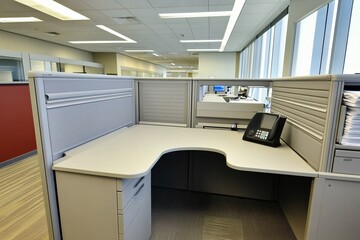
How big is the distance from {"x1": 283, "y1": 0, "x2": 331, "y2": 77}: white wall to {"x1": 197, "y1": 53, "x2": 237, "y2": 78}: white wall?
5.57m

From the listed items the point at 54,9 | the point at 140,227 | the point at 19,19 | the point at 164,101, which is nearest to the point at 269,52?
the point at 164,101

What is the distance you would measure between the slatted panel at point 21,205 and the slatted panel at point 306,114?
6.74ft

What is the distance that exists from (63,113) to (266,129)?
149 cm

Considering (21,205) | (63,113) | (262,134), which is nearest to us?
(63,113)

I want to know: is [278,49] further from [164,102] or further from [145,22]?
[164,102]

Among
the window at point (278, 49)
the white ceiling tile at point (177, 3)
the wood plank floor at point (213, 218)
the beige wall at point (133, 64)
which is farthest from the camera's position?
the beige wall at point (133, 64)

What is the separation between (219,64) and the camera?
9406mm

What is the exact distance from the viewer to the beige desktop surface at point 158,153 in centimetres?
115

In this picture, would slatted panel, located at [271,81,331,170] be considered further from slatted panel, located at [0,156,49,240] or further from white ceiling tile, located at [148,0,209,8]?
white ceiling tile, located at [148,0,209,8]

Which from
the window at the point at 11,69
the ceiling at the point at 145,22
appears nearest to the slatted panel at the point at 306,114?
the ceiling at the point at 145,22

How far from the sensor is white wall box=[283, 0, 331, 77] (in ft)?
9.61

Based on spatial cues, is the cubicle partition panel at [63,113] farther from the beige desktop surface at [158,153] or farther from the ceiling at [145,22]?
the ceiling at [145,22]

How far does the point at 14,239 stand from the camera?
163cm

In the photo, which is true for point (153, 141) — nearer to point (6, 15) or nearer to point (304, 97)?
point (304, 97)
